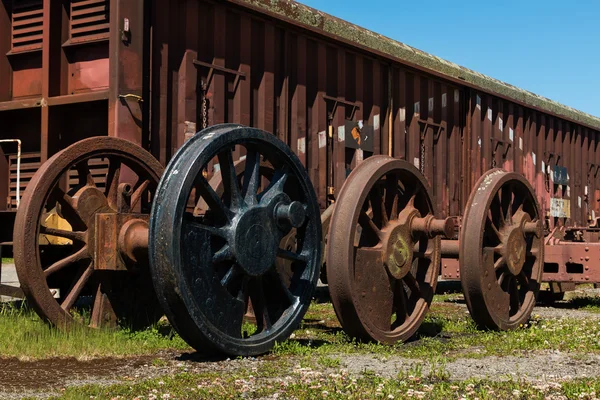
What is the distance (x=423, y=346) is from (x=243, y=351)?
1.54 m

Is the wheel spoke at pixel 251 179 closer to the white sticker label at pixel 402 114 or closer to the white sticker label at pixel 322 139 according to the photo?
the white sticker label at pixel 322 139

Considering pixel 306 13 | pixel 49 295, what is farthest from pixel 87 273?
pixel 306 13

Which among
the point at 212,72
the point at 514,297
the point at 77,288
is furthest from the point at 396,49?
the point at 77,288

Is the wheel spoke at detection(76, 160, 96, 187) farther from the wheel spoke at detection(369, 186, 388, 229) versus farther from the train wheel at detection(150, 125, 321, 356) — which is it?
the wheel spoke at detection(369, 186, 388, 229)

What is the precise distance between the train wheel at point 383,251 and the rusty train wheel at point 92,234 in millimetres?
1468

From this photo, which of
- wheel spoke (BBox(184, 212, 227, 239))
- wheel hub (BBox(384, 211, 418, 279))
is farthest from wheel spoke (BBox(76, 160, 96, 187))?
wheel hub (BBox(384, 211, 418, 279))

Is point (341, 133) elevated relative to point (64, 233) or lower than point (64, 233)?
elevated

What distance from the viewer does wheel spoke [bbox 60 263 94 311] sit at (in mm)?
6164

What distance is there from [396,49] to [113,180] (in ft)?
16.3

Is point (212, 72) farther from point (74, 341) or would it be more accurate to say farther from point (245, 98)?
point (74, 341)

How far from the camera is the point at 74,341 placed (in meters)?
5.81

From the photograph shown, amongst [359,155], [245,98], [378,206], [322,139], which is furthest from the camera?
[359,155]

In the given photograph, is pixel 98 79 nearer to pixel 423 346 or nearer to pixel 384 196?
pixel 384 196

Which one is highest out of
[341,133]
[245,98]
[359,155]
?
[245,98]
